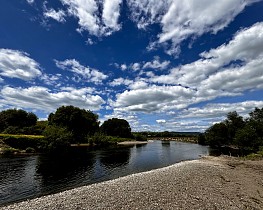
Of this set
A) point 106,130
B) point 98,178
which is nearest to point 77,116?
point 106,130

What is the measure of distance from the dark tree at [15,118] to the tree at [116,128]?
6188 centimetres

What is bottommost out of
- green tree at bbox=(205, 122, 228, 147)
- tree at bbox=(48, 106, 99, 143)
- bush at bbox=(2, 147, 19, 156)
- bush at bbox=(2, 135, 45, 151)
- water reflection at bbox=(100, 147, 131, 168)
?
water reflection at bbox=(100, 147, 131, 168)

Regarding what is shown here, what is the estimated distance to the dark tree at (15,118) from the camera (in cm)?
10781

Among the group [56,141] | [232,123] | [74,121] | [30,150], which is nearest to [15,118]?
[74,121]

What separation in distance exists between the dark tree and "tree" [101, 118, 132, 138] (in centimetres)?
6188

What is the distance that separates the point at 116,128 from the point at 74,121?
2556 inches

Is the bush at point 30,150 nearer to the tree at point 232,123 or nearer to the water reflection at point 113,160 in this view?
the water reflection at point 113,160

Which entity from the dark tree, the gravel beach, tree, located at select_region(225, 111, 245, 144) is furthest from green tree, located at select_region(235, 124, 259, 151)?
the dark tree

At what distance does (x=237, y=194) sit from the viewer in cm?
2148

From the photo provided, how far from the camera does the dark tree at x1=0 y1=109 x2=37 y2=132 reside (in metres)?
108

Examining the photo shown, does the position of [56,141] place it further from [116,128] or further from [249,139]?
[116,128]

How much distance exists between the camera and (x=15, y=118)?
113 meters

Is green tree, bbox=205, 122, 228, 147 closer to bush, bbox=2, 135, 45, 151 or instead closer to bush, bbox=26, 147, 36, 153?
bush, bbox=2, 135, 45, 151

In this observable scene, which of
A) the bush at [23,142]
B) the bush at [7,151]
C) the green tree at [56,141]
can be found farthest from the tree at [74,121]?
the bush at [7,151]
